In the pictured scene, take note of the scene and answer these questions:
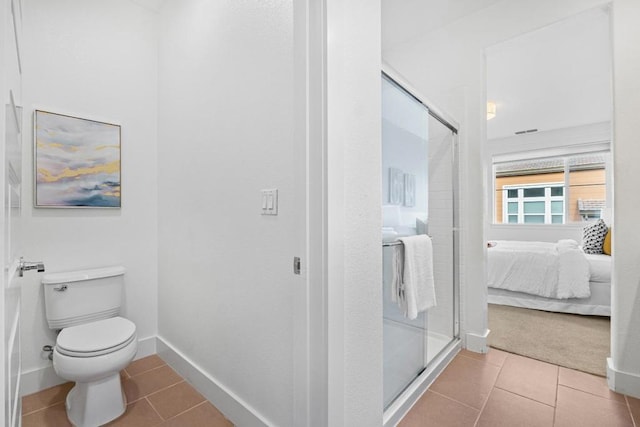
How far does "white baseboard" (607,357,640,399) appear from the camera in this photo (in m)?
1.74

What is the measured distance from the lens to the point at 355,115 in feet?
3.63

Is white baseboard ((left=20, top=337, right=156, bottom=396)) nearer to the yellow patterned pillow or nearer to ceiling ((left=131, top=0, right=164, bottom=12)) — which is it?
ceiling ((left=131, top=0, right=164, bottom=12))

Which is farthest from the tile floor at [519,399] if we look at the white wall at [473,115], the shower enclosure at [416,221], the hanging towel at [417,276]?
the hanging towel at [417,276]

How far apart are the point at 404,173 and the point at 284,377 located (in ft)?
4.13

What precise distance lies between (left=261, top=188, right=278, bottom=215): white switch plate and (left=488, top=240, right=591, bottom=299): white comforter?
10.9 feet

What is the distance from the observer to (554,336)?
2.61 metres

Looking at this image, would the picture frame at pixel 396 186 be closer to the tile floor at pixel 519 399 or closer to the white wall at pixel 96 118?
the tile floor at pixel 519 399

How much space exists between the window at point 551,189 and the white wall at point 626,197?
4003 mm

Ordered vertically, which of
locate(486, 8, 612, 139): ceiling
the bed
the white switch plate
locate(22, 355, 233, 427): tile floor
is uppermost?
locate(486, 8, 612, 139): ceiling

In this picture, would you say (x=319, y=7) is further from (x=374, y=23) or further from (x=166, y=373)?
(x=166, y=373)

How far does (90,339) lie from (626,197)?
3097mm

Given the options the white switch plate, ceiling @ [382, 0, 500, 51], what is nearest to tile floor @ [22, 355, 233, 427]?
the white switch plate

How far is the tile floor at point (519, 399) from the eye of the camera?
60.7 inches

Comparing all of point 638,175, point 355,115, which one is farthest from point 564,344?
point 355,115
